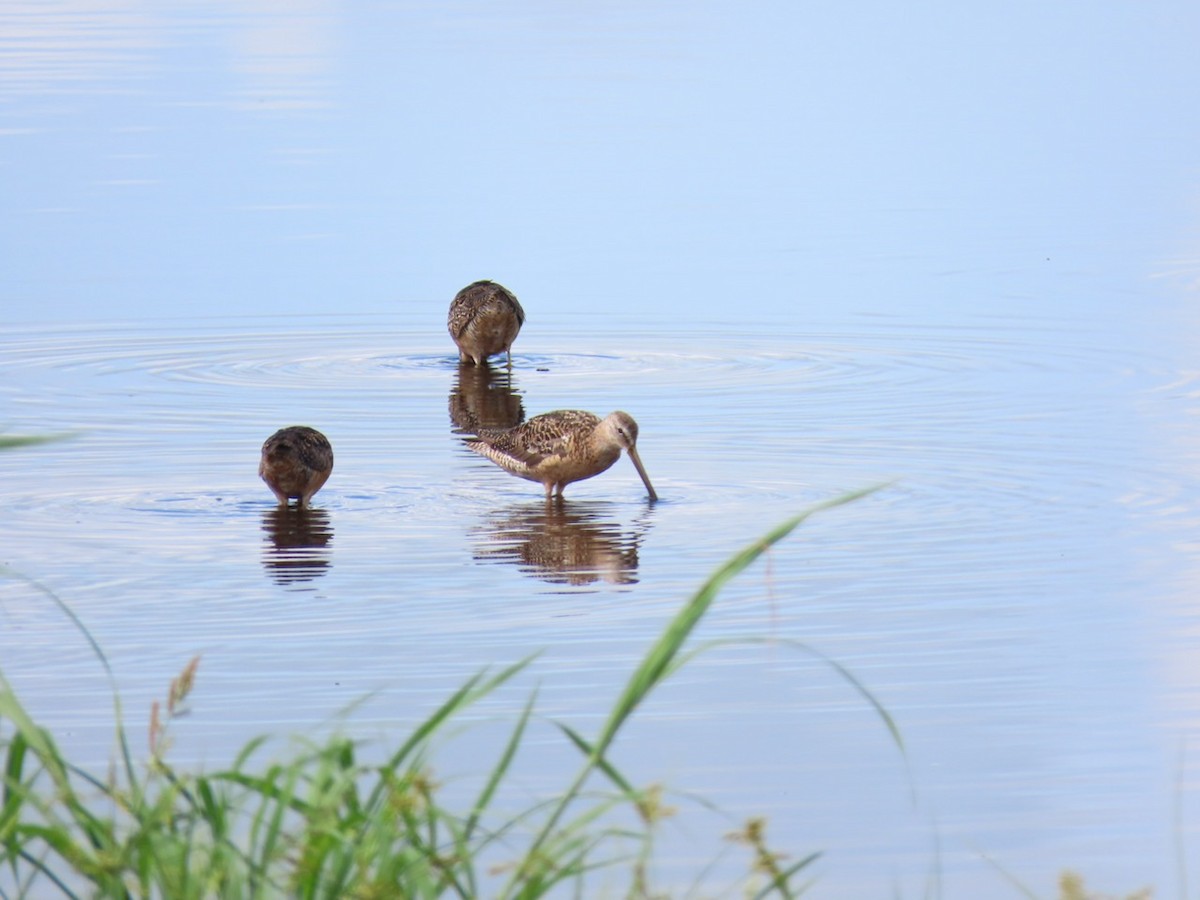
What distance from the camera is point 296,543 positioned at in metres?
10.8

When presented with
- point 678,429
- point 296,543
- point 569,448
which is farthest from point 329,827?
point 678,429

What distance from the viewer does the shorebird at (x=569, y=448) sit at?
1170 centimetres

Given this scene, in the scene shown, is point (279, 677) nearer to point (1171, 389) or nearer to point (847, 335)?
point (1171, 389)

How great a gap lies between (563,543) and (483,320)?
541cm

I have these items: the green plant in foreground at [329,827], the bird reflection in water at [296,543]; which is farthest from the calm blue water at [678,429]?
the green plant in foreground at [329,827]

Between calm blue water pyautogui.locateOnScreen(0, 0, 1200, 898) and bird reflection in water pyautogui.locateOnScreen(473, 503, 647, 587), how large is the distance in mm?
50

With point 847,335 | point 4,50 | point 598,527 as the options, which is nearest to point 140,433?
point 598,527

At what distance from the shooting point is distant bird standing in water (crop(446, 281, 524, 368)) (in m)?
16.2

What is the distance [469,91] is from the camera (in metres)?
31.1

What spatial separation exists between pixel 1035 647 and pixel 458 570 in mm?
2506

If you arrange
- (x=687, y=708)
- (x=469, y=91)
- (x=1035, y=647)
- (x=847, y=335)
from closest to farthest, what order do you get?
(x=687, y=708), (x=1035, y=647), (x=847, y=335), (x=469, y=91)

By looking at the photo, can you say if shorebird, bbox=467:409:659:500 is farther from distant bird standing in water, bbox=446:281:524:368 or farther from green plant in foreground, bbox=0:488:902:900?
green plant in foreground, bbox=0:488:902:900

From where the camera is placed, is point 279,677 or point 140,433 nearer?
point 279,677

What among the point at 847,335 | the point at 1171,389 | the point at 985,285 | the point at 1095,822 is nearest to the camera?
the point at 1095,822
